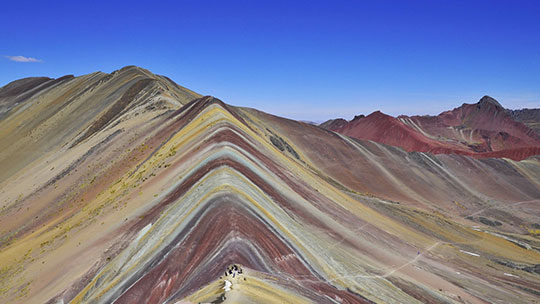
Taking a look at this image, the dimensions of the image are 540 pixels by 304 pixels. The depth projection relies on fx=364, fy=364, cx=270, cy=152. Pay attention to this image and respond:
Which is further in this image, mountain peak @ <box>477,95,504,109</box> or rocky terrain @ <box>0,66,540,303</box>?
mountain peak @ <box>477,95,504,109</box>

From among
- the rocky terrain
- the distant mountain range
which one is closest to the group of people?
the rocky terrain

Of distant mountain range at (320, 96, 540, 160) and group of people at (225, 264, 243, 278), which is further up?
distant mountain range at (320, 96, 540, 160)

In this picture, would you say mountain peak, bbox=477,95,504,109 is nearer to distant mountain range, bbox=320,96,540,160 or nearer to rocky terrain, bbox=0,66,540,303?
Answer: distant mountain range, bbox=320,96,540,160

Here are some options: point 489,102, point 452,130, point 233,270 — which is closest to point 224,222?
point 233,270

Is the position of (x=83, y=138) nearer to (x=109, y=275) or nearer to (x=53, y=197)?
(x=53, y=197)

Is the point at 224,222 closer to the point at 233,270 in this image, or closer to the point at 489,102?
the point at 233,270

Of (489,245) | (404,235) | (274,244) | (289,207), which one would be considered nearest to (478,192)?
(489,245)
